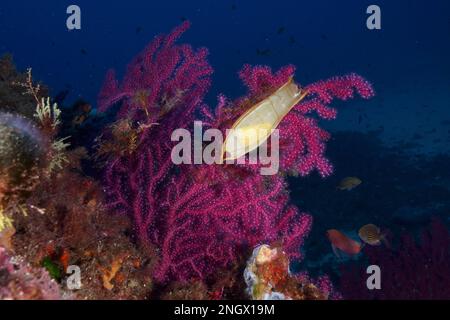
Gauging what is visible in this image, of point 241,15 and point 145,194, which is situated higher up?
point 241,15

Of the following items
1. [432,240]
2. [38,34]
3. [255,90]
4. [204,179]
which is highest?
[38,34]

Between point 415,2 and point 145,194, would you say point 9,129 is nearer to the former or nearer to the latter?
point 145,194

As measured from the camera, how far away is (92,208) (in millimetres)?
2998

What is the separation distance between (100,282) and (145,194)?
1.08m

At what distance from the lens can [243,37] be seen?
112250mm

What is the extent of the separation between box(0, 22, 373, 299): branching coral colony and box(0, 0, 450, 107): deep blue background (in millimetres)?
48191

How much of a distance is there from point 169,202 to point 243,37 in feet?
378

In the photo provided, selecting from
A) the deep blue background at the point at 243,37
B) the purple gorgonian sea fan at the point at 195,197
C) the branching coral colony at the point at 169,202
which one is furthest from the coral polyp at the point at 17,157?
the deep blue background at the point at 243,37

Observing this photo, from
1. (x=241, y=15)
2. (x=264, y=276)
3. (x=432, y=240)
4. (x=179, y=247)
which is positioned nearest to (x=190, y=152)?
(x=179, y=247)

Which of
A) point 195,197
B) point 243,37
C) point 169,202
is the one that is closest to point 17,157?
point 169,202

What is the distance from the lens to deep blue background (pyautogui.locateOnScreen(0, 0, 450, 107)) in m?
67.2

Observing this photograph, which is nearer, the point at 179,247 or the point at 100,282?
the point at 100,282
